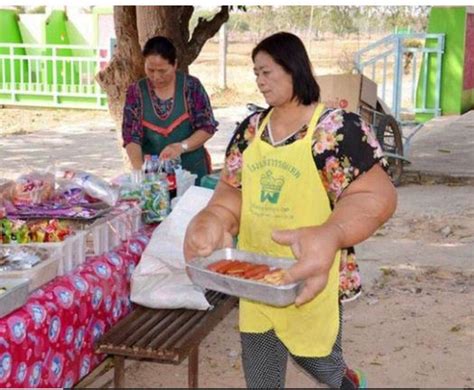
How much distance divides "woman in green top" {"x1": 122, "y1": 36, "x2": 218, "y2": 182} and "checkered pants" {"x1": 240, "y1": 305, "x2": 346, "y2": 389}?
169cm

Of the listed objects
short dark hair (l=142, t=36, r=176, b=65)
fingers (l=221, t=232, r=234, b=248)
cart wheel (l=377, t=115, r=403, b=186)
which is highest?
short dark hair (l=142, t=36, r=176, b=65)

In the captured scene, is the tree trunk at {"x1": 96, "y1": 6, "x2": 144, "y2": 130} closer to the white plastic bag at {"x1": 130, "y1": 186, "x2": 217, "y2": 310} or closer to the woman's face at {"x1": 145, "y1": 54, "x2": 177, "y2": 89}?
the woman's face at {"x1": 145, "y1": 54, "x2": 177, "y2": 89}

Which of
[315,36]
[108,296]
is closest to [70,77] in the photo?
[108,296]

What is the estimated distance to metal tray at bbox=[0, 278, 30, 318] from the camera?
238cm

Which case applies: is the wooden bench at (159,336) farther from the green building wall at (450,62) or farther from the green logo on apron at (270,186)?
the green building wall at (450,62)

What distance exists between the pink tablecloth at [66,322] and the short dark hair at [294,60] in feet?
3.44

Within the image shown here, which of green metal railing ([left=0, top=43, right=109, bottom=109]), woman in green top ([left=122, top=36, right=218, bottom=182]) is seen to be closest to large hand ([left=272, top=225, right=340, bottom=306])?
woman in green top ([left=122, top=36, right=218, bottom=182])

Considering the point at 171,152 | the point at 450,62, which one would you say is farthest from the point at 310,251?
the point at 450,62

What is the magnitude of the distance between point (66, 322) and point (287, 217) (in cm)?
91

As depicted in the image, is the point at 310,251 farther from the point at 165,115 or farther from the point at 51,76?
the point at 51,76

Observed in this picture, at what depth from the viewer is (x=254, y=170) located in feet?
7.82

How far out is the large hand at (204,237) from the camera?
2.18 m

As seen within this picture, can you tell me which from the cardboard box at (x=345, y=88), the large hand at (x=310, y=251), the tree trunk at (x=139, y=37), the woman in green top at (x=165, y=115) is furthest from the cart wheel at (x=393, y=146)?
the large hand at (x=310, y=251)

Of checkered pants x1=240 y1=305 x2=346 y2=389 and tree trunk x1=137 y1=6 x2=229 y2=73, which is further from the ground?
tree trunk x1=137 y1=6 x2=229 y2=73
